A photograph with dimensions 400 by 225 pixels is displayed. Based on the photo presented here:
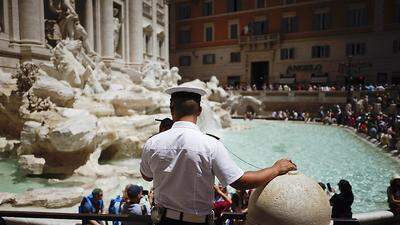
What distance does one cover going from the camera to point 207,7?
1583 inches

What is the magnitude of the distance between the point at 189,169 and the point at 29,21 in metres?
17.5

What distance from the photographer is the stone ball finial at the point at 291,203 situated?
211 cm

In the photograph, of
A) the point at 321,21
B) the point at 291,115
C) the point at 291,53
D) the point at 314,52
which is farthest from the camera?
the point at 291,53

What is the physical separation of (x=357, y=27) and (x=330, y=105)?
32.1 ft

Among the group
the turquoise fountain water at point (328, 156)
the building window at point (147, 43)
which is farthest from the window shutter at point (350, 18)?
the building window at point (147, 43)

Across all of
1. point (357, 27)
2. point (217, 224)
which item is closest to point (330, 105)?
point (357, 27)

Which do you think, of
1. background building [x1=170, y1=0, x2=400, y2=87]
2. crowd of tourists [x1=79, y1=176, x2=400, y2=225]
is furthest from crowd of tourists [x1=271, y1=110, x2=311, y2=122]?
crowd of tourists [x1=79, y1=176, x2=400, y2=225]

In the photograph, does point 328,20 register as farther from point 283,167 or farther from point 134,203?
point 283,167

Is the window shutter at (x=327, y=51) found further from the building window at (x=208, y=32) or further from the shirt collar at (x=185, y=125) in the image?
the shirt collar at (x=185, y=125)

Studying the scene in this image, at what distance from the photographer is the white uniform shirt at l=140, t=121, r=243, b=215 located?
194cm

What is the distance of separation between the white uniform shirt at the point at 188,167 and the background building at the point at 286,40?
100.0 ft

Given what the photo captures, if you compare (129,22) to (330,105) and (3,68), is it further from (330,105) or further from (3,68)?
(330,105)

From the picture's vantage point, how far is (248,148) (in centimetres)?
1503

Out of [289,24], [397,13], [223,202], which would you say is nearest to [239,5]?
[289,24]
